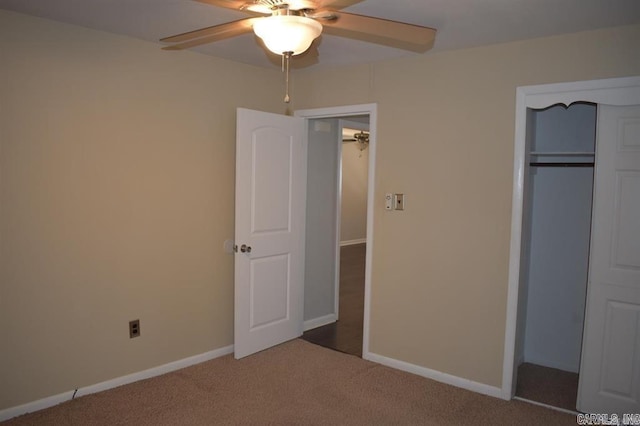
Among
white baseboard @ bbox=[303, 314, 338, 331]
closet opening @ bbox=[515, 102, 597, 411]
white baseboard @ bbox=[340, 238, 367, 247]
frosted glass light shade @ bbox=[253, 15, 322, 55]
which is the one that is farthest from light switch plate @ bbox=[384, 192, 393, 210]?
white baseboard @ bbox=[340, 238, 367, 247]

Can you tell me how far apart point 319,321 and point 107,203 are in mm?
2429

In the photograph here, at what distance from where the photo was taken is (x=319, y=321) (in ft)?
15.8

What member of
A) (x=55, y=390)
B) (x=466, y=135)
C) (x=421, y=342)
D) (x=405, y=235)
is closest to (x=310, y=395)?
(x=421, y=342)

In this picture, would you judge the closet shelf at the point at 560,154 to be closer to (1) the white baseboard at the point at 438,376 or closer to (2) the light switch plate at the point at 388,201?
(2) the light switch plate at the point at 388,201

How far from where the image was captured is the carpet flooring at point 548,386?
328 centimetres

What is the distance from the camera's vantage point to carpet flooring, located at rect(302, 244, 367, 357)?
4.29 meters

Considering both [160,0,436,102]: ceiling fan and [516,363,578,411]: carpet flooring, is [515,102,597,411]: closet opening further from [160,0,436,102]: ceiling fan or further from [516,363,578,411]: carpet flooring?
[160,0,436,102]: ceiling fan

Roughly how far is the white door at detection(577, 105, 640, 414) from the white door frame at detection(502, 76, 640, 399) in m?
0.11

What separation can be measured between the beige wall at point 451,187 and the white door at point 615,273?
1.35 feet

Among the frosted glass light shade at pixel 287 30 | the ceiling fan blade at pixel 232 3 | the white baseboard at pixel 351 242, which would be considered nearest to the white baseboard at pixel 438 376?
the frosted glass light shade at pixel 287 30

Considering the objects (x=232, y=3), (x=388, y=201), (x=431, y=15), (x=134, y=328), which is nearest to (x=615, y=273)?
(x=388, y=201)

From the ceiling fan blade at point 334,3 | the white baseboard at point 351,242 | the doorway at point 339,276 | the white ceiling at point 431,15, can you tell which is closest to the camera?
the ceiling fan blade at point 334,3

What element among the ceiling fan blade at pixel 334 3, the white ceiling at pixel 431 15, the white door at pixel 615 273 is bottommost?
the white door at pixel 615 273

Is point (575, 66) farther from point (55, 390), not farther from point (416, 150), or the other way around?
point (55, 390)
